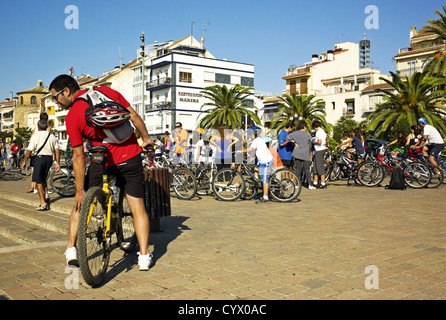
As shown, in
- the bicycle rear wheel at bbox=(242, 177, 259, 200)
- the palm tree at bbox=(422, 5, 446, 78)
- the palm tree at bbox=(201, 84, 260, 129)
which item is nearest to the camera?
the bicycle rear wheel at bbox=(242, 177, 259, 200)

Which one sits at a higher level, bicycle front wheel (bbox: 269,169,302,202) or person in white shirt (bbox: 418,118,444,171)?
person in white shirt (bbox: 418,118,444,171)

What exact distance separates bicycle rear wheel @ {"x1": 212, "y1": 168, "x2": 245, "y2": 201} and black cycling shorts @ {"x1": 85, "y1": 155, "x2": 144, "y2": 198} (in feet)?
19.9

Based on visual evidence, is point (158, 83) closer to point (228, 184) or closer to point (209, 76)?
point (209, 76)

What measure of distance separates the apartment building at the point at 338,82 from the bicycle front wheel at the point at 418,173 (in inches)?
1923

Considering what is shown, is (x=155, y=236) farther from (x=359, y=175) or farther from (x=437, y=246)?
(x=359, y=175)

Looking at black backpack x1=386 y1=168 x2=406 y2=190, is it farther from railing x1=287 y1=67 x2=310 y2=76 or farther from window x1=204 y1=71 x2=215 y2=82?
railing x1=287 y1=67 x2=310 y2=76

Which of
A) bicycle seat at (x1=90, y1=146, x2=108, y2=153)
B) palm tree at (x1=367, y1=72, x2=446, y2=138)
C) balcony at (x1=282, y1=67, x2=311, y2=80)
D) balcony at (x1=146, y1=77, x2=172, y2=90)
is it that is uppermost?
balcony at (x1=282, y1=67, x2=311, y2=80)

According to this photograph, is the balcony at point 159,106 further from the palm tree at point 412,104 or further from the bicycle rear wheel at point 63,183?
the bicycle rear wheel at point 63,183

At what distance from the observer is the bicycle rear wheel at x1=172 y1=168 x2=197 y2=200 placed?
35.8 ft

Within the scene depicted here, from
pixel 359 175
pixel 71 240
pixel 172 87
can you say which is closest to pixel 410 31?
pixel 172 87

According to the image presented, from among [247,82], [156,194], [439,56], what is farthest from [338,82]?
[156,194]

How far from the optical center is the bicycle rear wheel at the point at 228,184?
10.4 meters

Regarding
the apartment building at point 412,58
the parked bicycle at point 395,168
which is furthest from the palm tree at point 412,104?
the apartment building at point 412,58

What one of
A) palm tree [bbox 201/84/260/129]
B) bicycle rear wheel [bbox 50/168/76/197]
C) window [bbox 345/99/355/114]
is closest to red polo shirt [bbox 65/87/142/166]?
bicycle rear wheel [bbox 50/168/76/197]
